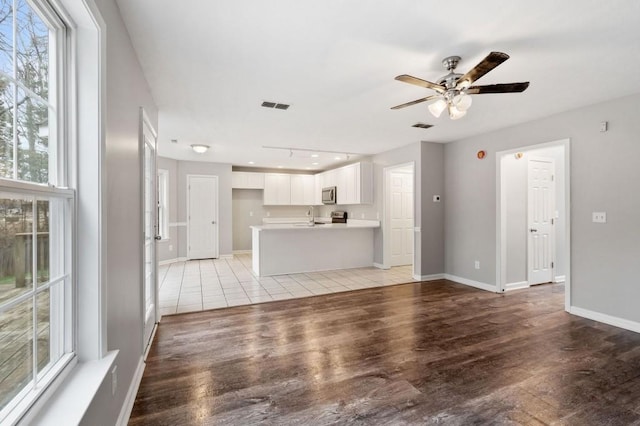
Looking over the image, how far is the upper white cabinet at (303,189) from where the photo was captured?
841 centimetres

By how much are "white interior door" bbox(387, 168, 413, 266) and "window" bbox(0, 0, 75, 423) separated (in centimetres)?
562

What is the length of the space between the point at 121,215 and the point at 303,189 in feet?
22.3

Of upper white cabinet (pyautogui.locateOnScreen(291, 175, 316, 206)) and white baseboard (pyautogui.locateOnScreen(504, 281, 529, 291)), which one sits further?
upper white cabinet (pyautogui.locateOnScreen(291, 175, 316, 206))

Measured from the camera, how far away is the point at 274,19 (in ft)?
5.94

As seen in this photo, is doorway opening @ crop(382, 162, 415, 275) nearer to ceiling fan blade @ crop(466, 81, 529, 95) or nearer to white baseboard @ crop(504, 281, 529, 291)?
white baseboard @ crop(504, 281, 529, 291)

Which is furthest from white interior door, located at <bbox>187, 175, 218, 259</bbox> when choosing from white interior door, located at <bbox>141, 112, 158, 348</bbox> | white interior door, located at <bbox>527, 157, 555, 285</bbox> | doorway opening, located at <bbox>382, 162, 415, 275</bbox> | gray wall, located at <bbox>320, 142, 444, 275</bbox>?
white interior door, located at <bbox>527, 157, 555, 285</bbox>

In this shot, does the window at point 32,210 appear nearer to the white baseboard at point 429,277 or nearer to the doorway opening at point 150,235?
the doorway opening at point 150,235

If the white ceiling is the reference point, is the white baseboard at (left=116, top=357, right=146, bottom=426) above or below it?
below

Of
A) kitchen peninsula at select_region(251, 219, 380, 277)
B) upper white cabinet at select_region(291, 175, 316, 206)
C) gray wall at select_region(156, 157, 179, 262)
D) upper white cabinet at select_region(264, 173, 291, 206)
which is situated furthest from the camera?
upper white cabinet at select_region(291, 175, 316, 206)

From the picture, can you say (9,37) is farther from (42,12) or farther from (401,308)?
(401,308)

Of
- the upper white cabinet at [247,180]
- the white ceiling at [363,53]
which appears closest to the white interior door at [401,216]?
the white ceiling at [363,53]

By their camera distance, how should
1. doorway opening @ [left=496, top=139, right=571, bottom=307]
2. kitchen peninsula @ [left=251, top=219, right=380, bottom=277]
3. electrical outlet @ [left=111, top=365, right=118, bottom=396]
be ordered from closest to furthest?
electrical outlet @ [left=111, top=365, right=118, bottom=396], doorway opening @ [left=496, top=139, right=571, bottom=307], kitchen peninsula @ [left=251, top=219, right=380, bottom=277]

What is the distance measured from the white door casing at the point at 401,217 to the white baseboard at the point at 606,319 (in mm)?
3168

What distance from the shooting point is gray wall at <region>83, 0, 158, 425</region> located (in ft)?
4.92
